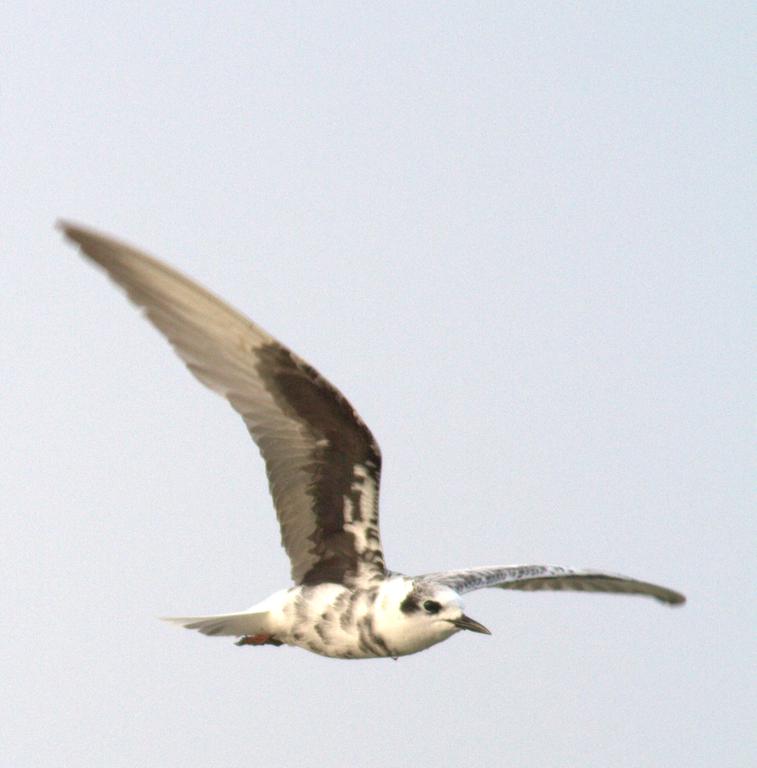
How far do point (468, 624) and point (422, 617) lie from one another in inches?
15.8

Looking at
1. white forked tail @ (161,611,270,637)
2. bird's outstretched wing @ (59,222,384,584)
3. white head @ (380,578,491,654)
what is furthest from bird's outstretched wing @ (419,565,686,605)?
white forked tail @ (161,611,270,637)

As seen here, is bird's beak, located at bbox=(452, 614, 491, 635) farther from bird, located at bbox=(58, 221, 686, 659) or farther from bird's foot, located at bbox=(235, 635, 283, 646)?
bird's foot, located at bbox=(235, 635, 283, 646)

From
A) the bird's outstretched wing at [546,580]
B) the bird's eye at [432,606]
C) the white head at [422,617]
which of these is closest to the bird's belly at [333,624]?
the white head at [422,617]

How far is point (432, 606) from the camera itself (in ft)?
41.9

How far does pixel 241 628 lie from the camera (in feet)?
44.2

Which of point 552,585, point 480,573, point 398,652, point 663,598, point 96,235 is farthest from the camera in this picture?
point 663,598

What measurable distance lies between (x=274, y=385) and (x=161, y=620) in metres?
2.42

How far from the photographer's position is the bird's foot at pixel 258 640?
1355 cm

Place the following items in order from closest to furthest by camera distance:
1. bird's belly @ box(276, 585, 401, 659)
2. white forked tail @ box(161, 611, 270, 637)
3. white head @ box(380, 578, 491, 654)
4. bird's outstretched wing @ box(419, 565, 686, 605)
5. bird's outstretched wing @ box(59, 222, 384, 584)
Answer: bird's outstretched wing @ box(59, 222, 384, 584)
white head @ box(380, 578, 491, 654)
bird's belly @ box(276, 585, 401, 659)
white forked tail @ box(161, 611, 270, 637)
bird's outstretched wing @ box(419, 565, 686, 605)

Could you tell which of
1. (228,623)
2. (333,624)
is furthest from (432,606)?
(228,623)

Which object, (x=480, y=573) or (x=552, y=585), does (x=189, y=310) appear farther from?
(x=552, y=585)

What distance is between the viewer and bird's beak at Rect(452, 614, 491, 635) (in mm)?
12648

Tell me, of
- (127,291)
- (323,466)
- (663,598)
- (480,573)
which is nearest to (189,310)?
(127,291)

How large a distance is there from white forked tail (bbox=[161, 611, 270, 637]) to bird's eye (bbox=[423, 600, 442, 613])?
159 cm
